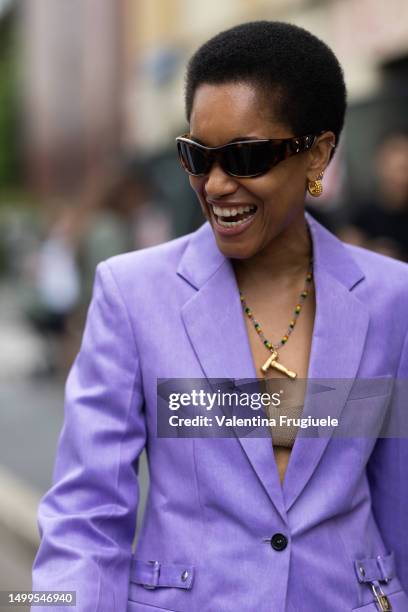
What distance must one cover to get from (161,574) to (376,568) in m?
0.46

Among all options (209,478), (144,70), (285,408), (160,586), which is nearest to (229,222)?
(285,408)

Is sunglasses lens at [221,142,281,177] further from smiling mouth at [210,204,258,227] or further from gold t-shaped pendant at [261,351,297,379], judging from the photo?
gold t-shaped pendant at [261,351,297,379]

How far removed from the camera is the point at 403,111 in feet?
19.4

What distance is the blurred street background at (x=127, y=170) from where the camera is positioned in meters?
5.42

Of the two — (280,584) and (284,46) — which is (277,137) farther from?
(280,584)

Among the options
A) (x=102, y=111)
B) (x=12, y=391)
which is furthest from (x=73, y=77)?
(x=12, y=391)

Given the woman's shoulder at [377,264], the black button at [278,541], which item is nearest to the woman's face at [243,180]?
the woman's shoulder at [377,264]

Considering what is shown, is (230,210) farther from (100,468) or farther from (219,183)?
(100,468)

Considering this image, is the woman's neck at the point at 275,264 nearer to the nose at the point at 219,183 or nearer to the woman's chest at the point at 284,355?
the woman's chest at the point at 284,355

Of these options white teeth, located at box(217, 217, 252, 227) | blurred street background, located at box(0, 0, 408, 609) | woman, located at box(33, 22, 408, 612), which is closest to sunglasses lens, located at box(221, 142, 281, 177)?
woman, located at box(33, 22, 408, 612)

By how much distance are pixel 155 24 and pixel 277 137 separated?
630 inches

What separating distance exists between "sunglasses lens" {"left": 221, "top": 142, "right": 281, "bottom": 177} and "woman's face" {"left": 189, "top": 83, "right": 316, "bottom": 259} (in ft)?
0.06

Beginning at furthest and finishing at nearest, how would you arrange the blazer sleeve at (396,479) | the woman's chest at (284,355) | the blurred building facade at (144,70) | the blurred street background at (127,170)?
the blurred building facade at (144,70) → the blurred street background at (127,170) → the blazer sleeve at (396,479) → the woman's chest at (284,355)

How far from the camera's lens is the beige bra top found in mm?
1944
